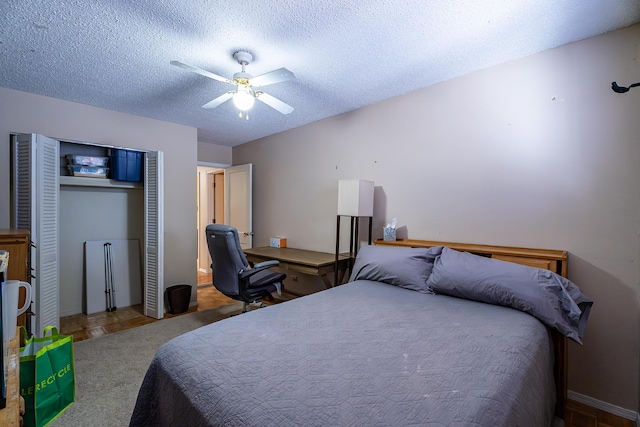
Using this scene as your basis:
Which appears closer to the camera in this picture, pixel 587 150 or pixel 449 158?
pixel 587 150

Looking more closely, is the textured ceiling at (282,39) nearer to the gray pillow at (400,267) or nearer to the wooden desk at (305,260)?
the gray pillow at (400,267)

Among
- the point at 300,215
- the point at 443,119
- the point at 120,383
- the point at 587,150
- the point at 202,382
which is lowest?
the point at 120,383

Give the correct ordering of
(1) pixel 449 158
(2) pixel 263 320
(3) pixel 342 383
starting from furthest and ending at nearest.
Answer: (1) pixel 449 158 → (2) pixel 263 320 → (3) pixel 342 383

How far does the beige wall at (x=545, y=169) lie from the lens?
187cm

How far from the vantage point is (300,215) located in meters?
3.95

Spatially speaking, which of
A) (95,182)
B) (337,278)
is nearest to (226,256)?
(337,278)

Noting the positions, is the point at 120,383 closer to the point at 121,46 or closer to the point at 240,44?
the point at 121,46

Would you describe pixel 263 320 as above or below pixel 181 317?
above

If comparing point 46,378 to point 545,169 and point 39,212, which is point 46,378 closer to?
point 39,212

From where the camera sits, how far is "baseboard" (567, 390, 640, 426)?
1.85m

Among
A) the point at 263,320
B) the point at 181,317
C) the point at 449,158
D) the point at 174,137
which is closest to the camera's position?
the point at 263,320

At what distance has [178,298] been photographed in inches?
141

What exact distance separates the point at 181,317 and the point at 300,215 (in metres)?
1.92

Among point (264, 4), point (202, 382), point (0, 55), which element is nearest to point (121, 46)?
point (0, 55)
